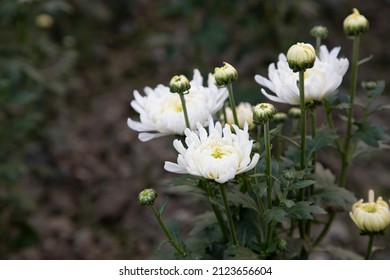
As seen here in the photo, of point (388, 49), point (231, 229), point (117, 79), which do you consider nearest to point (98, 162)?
point (117, 79)

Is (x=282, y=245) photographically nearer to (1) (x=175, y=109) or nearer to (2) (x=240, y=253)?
(2) (x=240, y=253)

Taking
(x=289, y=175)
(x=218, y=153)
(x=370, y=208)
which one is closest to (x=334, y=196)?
(x=370, y=208)

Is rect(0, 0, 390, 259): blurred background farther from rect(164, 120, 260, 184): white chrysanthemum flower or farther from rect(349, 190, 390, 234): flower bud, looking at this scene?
rect(164, 120, 260, 184): white chrysanthemum flower

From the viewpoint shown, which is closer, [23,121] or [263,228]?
[263,228]

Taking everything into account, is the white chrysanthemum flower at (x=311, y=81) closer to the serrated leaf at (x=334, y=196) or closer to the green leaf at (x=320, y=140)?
the green leaf at (x=320, y=140)

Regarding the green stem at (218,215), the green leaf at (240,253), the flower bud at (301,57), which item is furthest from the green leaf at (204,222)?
the flower bud at (301,57)
